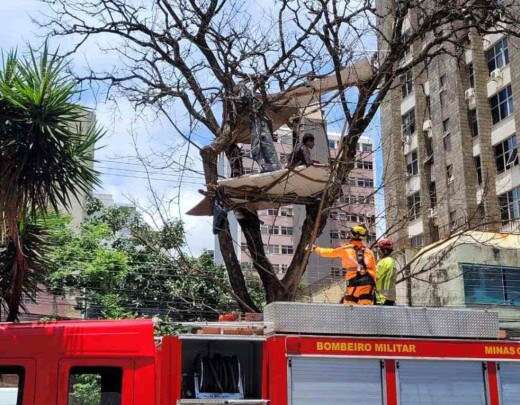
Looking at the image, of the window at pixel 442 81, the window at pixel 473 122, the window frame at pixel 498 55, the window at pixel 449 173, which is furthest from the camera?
the window at pixel 442 81

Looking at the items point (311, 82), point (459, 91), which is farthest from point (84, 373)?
point (459, 91)

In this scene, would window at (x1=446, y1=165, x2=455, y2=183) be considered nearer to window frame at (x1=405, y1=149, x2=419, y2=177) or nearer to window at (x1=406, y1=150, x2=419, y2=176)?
window frame at (x1=405, y1=149, x2=419, y2=177)

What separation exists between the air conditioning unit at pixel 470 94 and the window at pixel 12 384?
33.0 meters

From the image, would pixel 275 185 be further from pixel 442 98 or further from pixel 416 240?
pixel 416 240

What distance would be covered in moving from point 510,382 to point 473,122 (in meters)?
31.3

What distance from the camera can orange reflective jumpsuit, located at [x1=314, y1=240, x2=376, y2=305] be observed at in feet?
25.5

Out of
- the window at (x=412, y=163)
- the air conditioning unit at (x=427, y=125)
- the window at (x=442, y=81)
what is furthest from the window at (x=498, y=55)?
the window at (x=412, y=163)

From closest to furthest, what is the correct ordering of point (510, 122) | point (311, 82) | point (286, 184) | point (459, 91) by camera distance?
point (286, 184) < point (311, 82) < point (510, 122) < point (459, 91)

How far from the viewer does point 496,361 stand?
21.9 feet

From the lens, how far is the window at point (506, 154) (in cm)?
3272

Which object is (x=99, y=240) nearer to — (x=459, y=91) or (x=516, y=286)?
(x=516, y=286)

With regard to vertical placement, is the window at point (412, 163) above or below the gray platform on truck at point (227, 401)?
above

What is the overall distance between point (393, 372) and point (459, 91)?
32.1 metres

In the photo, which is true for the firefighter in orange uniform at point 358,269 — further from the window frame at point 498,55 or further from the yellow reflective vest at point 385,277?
the window frame at point 498,55
